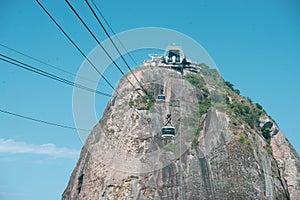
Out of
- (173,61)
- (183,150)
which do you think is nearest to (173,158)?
(183,150)

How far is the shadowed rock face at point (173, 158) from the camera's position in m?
49.7

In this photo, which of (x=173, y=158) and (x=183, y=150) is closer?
(x=173, y=158)

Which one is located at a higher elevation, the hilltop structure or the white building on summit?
the white building on summit

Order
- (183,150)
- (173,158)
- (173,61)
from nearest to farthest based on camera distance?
(173,158) → (183,150) → (173,61)

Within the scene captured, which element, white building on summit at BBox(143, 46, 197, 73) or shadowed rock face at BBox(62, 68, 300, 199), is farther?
white building on summit at BBox(143, 46, 197, 73)

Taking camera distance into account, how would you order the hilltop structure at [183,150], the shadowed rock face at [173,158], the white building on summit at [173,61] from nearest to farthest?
the shadowed rock face at [173,158] < the hilltop structure at [183,150] < the white building on summit at [173,61]

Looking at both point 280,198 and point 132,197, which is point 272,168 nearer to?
point 280,198

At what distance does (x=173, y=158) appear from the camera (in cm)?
5194

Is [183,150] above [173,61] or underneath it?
underneath

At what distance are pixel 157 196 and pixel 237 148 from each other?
37.7ft

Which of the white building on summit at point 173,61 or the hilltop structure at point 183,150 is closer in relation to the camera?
the hilltop structure at point 183,150

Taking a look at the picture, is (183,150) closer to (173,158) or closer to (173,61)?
(173,158)

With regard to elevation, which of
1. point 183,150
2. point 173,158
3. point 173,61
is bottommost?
point 173,158

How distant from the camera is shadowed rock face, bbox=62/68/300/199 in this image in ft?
163
